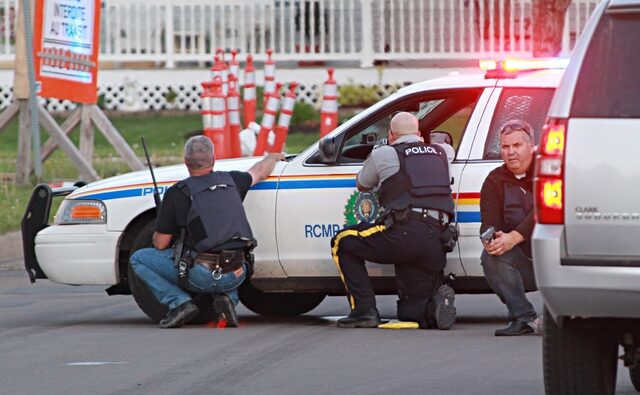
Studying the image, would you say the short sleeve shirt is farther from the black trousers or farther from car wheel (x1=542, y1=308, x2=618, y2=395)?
car wheel (x1=542, y1=308, x2=618, y2=395)

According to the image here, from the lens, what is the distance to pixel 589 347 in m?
6.83

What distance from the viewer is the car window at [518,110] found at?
34.1 ft

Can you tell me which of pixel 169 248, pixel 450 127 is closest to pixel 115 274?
pixel 169 248

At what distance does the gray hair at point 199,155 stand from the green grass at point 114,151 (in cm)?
537

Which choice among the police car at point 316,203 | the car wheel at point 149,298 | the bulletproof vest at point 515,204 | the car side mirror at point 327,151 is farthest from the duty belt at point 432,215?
the car wheel at point 149,298

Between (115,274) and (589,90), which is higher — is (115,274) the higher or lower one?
the lower one

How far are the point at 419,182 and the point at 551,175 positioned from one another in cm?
388

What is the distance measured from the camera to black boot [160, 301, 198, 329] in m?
10.6

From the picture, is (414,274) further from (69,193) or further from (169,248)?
(69,193)

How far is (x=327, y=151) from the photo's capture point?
10570mm

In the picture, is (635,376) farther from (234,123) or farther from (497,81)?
(234,123)

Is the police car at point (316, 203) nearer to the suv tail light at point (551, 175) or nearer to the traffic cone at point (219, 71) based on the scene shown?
the suv tail light at point (551, 175)

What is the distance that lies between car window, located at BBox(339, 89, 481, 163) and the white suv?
4.20m

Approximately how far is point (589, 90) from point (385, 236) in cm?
404
